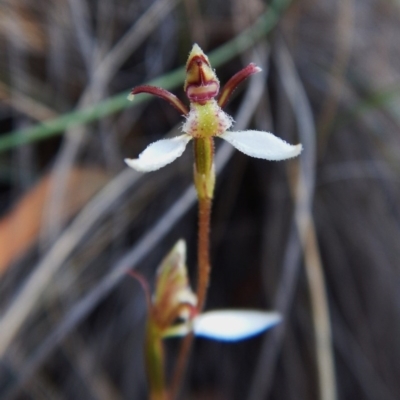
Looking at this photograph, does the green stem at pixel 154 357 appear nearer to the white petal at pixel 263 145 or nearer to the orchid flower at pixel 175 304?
the orchid flower at pixel 175 304

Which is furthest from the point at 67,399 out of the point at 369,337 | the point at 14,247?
the point at 369,337

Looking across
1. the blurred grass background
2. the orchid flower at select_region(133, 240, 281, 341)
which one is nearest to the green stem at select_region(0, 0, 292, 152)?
the blurred grass background

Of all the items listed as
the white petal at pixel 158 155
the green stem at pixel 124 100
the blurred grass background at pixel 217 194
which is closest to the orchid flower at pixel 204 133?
the white petal at pixel 158 155

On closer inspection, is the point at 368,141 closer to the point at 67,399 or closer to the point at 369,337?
the point at 369,337

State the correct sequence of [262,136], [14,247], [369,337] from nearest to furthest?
[262,136] < [14,247] < [369,337]

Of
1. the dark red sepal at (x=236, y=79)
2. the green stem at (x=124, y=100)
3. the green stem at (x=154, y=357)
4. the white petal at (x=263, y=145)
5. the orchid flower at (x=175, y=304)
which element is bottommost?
the green stem at (x=154, y=357)

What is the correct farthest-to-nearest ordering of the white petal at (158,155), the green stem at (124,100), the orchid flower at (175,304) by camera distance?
1. the green stem at (124,100)
2. the orchid flower at (175,304)
3. the white petal at (158,155)

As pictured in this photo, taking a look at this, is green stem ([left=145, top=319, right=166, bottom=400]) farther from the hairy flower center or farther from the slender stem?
the hairy flower center
